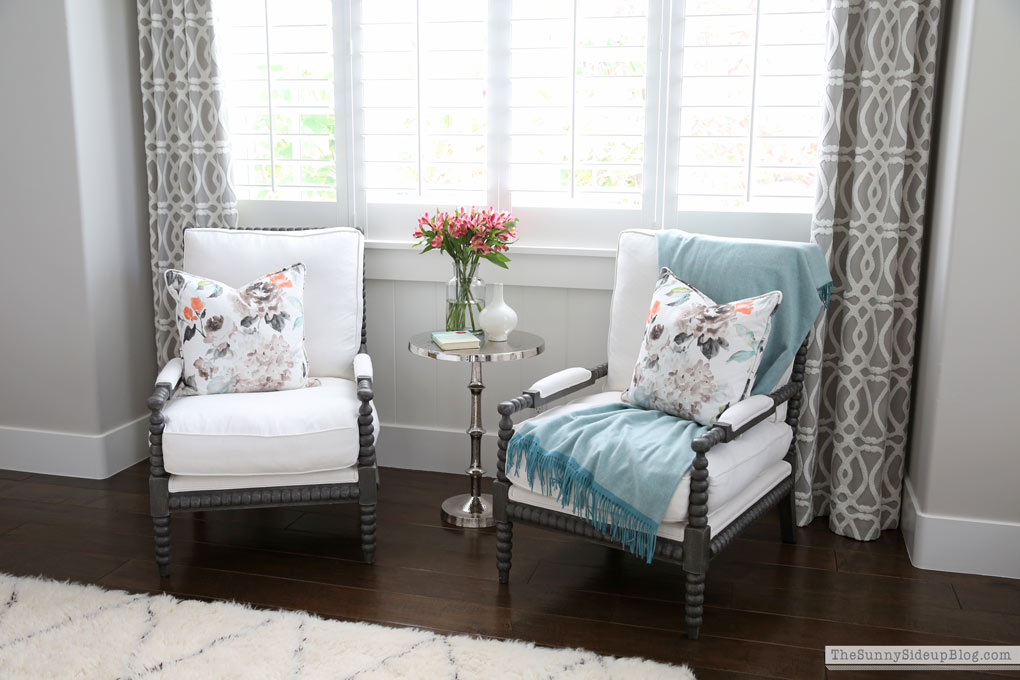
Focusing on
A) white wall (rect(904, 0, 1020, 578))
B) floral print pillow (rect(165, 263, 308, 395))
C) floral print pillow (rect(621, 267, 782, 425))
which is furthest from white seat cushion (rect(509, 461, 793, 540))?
floral print pillow (rect(165, 263, 308, 395))

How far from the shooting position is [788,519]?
9.84 feet

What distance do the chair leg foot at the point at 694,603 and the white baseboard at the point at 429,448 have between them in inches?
50.4

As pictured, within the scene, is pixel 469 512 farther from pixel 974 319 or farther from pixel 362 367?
pixel 974 319

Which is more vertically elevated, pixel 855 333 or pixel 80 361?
pixel 855 333

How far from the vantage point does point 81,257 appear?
3.43 metres

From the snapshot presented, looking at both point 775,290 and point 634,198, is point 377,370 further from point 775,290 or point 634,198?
point 775,290

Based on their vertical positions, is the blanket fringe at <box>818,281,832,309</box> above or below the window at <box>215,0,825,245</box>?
below

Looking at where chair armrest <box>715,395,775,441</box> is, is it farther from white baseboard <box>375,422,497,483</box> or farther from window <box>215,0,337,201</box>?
window <box>215,0,337,201</box>

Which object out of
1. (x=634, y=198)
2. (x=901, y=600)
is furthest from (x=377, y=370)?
(x=901, y=600)

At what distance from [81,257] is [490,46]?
1.72 meters

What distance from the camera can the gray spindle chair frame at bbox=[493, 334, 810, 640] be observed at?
2.34m

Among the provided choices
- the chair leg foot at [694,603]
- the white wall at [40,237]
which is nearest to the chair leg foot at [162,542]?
the white wall at [40,237]

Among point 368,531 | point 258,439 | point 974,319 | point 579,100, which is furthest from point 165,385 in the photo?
point 974,319

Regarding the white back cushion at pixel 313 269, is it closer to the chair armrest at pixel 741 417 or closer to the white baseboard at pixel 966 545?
the chair armrest at pixel 741 417
